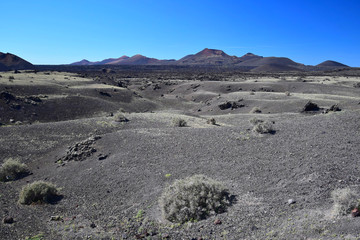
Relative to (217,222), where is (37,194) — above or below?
below

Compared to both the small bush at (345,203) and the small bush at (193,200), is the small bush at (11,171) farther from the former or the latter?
the small bush at (345,203)

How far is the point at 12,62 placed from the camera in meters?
84.5

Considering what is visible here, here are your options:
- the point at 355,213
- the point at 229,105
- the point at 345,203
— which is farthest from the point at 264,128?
the point at 229,105

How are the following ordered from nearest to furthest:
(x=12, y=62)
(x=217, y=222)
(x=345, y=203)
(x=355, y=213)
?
1. (x=355, y=213)
2. (x=345, y=203)
3. (x=217, y=222)
4. (x=12, y=62)

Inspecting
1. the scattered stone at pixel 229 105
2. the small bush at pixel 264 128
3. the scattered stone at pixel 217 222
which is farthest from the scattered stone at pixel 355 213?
the scattered stone at pixel 229 105

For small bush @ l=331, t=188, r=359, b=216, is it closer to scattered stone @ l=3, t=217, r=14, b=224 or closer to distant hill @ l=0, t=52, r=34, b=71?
scattered stone @ l=3, t=217, r=14, b=224

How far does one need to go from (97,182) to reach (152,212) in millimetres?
3280

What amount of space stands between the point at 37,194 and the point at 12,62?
93302mm

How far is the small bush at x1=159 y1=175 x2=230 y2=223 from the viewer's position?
19.5 feet

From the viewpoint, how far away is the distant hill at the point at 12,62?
81.9 m

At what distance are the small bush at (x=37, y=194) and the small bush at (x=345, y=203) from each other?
7.88 m

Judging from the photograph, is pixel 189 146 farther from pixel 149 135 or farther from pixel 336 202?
pixel 336 202

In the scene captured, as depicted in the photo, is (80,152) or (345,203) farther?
(80,152)

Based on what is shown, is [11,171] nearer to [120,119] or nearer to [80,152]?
[80,152]
